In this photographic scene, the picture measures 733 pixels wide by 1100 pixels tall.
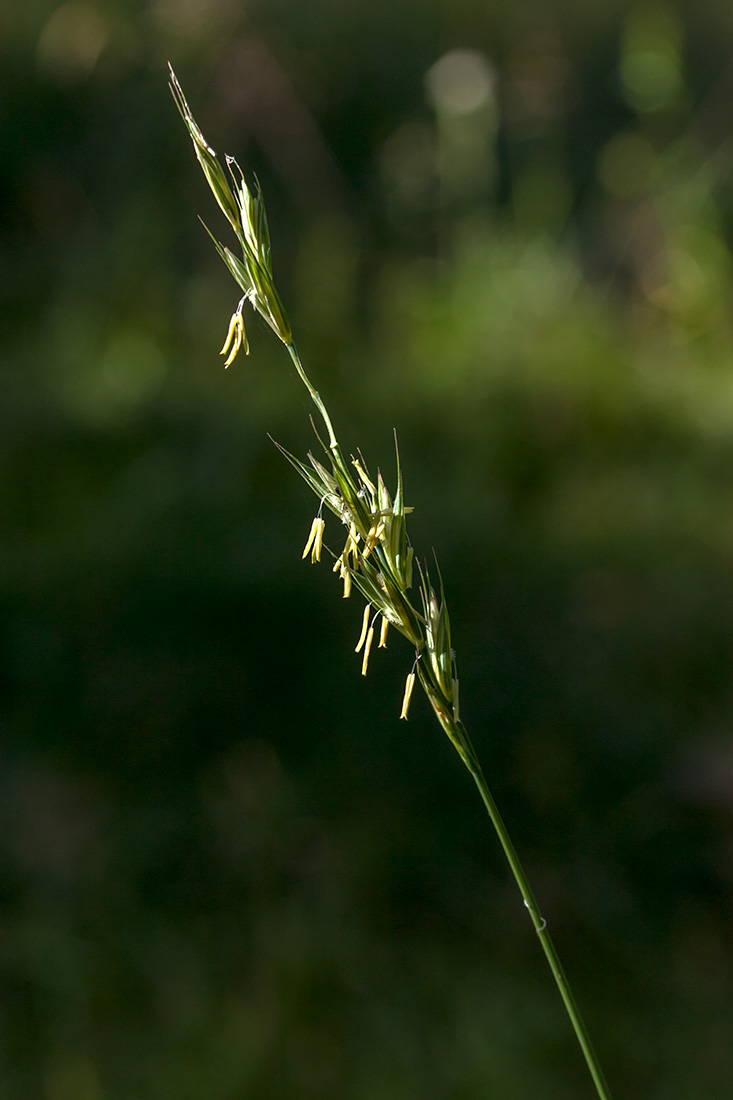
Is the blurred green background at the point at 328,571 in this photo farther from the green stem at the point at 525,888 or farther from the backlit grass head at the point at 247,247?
the backlit grass head at the point at 247,247

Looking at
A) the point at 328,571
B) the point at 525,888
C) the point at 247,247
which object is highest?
the point at 328,571

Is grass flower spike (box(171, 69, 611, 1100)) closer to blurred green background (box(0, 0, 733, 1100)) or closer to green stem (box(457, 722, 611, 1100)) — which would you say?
green stem (box(457, 722, 611, 1100))

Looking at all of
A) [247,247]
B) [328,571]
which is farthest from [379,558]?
[328,571]

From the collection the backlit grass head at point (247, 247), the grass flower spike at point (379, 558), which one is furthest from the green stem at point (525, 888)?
the backlit grass head at point (247, 247)

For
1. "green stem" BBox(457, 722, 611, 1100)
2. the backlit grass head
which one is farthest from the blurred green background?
the backlit grass head

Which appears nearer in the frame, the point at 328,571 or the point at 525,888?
the point at 525,888

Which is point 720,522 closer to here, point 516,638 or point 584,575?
point 584,575

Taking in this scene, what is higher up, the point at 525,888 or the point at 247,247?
the point at 247,247

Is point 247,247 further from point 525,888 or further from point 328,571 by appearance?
point 328,571

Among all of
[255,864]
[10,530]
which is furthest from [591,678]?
[10,530]
